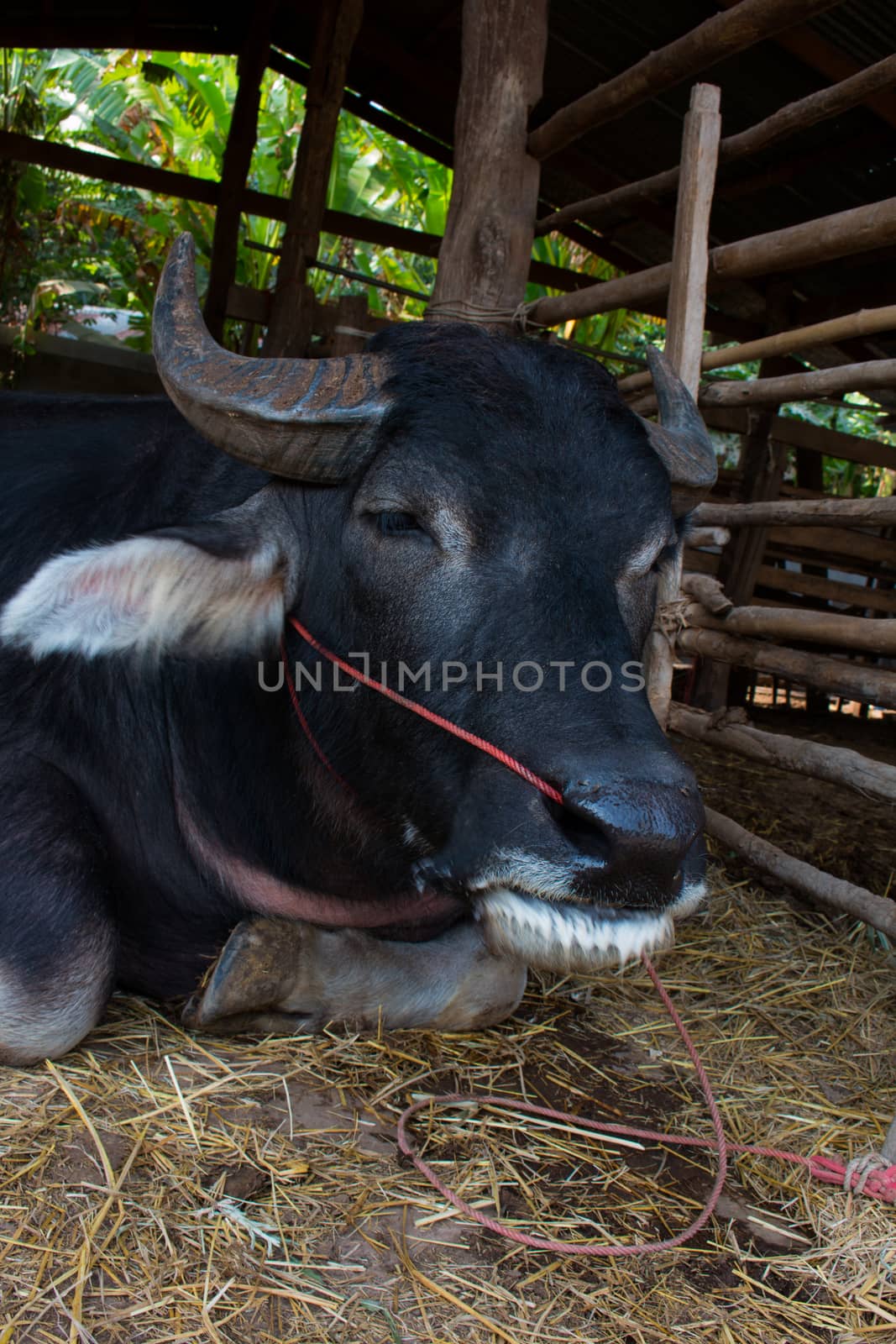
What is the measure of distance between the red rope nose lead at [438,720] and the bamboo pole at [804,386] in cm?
194

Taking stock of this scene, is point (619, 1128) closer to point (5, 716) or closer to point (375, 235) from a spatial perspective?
point (5, 716)

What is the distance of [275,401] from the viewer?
213 centimetres

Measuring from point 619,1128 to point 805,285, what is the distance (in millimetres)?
7068

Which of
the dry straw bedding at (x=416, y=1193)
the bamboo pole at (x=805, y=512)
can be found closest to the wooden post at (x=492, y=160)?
the bamboo pole at (x=805, y=512)

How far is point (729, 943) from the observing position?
3418 millimetres

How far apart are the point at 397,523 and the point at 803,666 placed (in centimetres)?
203

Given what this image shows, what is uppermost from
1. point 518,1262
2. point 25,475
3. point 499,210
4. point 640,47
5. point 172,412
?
point 640,47

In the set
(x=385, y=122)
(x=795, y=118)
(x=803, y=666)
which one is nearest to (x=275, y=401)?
(x=803, y=666)

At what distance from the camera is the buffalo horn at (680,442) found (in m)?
2.55

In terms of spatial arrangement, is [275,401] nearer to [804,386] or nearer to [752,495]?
[804,386]

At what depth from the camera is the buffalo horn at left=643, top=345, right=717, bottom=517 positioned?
2.55m

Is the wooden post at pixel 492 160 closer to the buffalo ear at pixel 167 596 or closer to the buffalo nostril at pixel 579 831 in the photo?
the buffalo ear at pixel 167 596

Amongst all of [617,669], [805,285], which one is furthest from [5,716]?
[805,285]

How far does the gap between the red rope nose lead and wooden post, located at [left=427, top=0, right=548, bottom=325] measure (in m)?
2.45
